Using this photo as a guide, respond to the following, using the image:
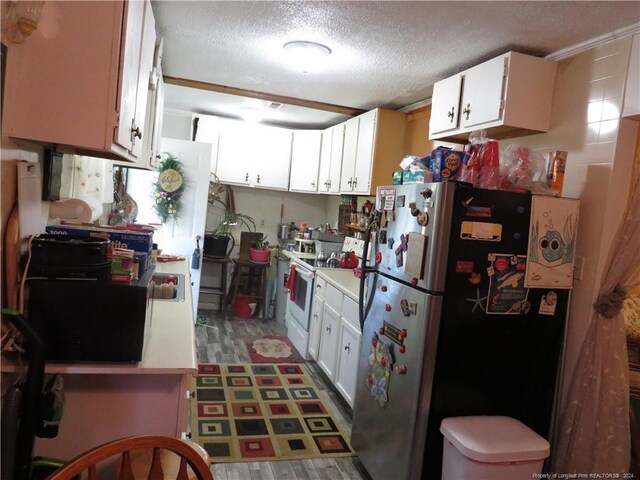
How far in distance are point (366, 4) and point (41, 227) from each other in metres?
1.59

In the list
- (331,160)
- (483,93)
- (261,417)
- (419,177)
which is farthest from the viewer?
(331,160)

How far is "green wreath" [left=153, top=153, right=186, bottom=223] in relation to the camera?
440cm

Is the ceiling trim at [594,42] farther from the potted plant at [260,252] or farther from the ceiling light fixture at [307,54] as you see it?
the potted plant at [260,252]

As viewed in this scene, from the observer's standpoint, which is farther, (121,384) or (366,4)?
(366,4)

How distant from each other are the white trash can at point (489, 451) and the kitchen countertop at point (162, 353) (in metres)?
1.09

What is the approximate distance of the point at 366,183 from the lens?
3783 millimetres

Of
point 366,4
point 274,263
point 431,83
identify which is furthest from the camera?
point 274,263

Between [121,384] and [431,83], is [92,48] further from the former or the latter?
[431,83]

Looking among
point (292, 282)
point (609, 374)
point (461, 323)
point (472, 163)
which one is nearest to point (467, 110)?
point (472, 163)

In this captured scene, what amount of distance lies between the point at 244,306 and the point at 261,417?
2250mm

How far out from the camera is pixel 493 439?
184 centimetres

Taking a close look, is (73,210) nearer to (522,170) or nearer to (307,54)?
(307,54)

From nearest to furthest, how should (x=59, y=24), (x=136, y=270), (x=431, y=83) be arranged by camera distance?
1. (x=59, y=24)
2. (x=136, y=270)
3. (x=431, y=83)

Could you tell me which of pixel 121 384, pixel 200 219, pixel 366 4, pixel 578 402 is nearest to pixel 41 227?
pixel 121 384
